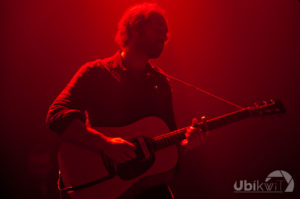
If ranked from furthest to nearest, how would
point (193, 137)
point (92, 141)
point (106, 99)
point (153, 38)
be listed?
1. point (153, 38)
2. point (193, 137)
3. point (106, 99)
4. point (92, 141)

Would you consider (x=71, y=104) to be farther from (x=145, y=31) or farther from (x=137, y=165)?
(x=145, y=31)

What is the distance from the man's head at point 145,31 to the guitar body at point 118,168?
0.62 metres

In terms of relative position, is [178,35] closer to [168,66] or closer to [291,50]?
[168,66]

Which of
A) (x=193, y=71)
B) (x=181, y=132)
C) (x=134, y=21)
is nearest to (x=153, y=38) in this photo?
(x=134, y=21)

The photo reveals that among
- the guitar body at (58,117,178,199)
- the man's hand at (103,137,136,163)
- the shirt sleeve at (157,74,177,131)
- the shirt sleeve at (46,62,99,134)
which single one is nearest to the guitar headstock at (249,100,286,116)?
the shirt sleeve at (157,74,177,131)

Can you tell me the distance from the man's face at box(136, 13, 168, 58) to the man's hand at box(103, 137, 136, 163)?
0.77 m

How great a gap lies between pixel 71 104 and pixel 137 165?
56 centimetres

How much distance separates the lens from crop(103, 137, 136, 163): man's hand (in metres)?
1.38

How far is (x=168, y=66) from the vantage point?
2.84 m

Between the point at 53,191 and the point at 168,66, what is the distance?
6.22 feet

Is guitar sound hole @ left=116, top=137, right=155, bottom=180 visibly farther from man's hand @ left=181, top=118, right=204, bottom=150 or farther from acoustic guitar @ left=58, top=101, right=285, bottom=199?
man's hand @ left=181, top=118, right=204, bottom=150

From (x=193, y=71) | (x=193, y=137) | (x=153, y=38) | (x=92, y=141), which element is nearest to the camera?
(x=92, y=141)

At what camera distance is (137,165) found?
4.81 feet

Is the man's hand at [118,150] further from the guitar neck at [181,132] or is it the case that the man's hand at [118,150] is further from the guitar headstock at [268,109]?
the guitar headstock at [268,109]
